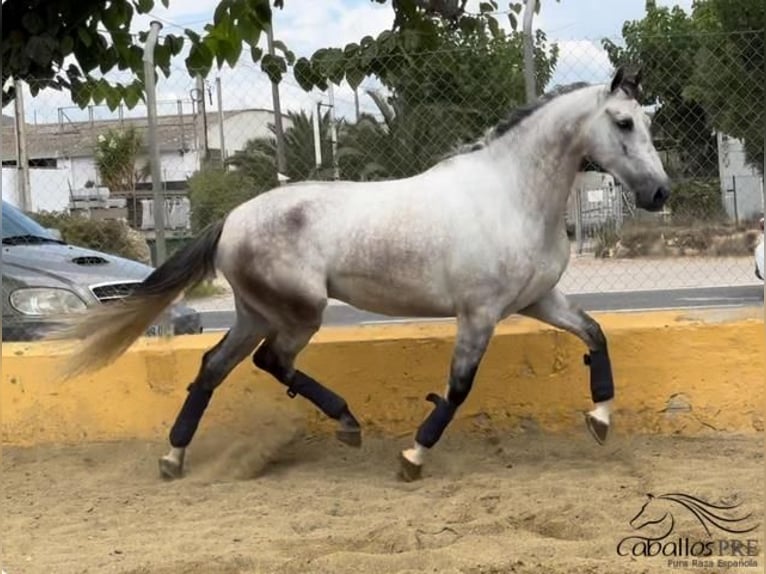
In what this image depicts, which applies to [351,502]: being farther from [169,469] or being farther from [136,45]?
[136,45]

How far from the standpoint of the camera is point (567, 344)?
5.60 metres

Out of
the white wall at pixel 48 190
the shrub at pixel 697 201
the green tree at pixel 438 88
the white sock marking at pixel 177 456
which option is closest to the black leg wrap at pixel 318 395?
the white sock marking at pixel 177 456

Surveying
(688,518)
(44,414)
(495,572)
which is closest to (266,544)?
(495,572)

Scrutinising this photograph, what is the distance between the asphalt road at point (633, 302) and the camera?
24.6 feet

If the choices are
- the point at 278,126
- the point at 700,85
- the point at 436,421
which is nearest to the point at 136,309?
the point at 436,421

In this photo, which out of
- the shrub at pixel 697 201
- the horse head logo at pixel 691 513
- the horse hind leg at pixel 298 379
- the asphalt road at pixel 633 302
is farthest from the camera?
the asphalt road at pixel 633 302

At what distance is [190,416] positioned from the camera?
5.17 metres

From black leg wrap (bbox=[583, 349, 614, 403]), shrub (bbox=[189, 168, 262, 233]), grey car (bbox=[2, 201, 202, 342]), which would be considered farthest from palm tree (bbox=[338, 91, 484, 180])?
black leg wrap (bbox=[583, 349, 614, 403])

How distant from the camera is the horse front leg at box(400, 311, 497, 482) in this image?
4590 mm

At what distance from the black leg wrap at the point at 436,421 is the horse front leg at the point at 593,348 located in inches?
22.3

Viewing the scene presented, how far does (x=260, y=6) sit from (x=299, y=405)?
210cm

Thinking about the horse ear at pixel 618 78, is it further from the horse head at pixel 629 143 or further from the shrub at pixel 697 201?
the shrub at pixel 697 201

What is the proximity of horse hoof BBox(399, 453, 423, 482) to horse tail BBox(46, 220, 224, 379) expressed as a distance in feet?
4.24

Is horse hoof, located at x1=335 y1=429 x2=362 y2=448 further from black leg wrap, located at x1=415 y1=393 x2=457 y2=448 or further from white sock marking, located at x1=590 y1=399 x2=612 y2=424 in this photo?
white sock marking, located at x1=590 y1=399 x2=612 y2=424
